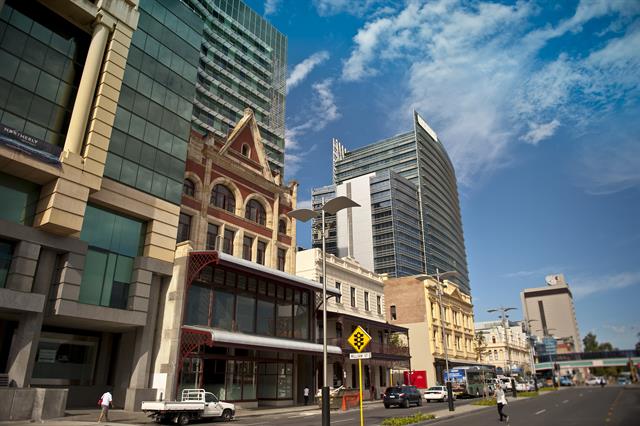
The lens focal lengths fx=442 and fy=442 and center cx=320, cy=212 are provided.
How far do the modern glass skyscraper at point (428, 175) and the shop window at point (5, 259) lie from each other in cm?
11366

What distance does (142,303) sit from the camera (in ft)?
83.7

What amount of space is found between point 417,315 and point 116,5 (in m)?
47.9

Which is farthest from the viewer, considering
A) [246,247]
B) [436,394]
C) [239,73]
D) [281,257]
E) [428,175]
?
[428,175]

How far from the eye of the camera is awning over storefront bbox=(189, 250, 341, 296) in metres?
26.5

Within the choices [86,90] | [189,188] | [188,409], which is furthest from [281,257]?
[86,90]

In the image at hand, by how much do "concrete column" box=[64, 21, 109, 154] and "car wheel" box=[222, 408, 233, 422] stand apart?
15.7 meters

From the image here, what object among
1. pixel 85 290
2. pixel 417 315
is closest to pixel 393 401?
pixel 85 290

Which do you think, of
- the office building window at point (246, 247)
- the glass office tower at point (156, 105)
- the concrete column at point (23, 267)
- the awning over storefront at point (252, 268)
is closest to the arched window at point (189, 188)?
the glass office tower at point (156, 105)

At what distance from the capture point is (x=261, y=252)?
3575cm

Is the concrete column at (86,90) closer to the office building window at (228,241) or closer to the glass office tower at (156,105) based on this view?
the glass office tower at (156,105)

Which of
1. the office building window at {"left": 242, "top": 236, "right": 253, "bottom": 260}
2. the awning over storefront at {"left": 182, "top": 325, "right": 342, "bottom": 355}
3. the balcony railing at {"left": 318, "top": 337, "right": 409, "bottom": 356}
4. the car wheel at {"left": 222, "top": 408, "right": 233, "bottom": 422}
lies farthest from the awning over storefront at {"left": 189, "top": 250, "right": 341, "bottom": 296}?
the car wheel at {"left": 222, "top": 408, "right": 233, "bottom": 422}

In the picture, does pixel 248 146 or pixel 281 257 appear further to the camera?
pixel 281 257

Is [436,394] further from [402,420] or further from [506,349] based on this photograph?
[506,349]

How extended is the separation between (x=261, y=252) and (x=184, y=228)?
7.38 m
